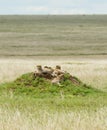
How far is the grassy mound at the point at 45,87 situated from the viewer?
1691 centimetres

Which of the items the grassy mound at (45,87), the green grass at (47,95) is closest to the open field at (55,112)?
the green grass at (47,95)

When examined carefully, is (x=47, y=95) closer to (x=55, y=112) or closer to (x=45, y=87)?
(x=45, y=87)

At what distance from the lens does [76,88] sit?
17375mm

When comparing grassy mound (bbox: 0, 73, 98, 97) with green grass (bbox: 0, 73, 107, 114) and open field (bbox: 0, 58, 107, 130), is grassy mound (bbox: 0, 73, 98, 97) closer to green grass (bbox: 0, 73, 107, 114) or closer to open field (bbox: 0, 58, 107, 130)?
green grass (bbox: 0, 73, 107, 114)

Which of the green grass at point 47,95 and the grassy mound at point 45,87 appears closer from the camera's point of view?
the green grass at point 47,95

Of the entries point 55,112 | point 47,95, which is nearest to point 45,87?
point 47,95

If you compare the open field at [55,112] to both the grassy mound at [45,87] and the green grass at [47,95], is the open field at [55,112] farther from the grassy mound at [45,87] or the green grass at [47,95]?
the grassy mound at [45,87]

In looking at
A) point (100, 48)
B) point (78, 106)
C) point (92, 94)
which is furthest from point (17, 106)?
point (100, 48)

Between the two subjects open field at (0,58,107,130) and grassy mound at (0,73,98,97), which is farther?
grassy mound at (0,73,98,97)

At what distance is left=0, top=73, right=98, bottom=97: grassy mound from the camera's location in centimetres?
1691

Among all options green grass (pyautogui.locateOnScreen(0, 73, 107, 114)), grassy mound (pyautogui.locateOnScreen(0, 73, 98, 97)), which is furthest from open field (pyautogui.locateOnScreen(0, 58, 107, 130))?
grassy mound (pyautogui.locateOnScreen(0, 73, 98, 97))

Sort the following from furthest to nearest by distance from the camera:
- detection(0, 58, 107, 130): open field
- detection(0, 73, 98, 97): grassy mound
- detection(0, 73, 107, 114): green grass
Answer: detection(0, 73, 98, 97): grassy mound → detection(0, 73, 107, 114): green grass → detection(0, 58, 107, 130): open field

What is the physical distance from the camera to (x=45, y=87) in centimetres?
1744

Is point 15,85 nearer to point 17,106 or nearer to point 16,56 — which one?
point 17,106
